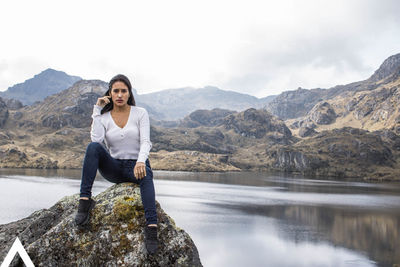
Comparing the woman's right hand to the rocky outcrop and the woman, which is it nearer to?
the woman

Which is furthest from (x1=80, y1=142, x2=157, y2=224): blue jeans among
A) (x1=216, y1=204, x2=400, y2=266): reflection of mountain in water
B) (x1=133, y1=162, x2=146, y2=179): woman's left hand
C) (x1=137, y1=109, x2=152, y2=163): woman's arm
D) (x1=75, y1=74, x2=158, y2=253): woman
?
(x1=216, y1=204, x2=400, y2=266): reflection of mountain in water

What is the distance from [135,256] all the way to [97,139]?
8.79ft

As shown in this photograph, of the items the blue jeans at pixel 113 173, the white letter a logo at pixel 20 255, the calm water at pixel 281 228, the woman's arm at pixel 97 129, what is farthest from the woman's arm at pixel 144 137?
the calm water at pixel 281 228

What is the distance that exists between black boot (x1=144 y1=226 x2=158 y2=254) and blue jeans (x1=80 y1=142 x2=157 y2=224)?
15 centimetres

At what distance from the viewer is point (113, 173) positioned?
729 cm

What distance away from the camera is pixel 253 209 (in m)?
68.4

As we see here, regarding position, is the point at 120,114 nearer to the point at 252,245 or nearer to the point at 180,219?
the point at 252,245

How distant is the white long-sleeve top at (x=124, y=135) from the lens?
7316 mm

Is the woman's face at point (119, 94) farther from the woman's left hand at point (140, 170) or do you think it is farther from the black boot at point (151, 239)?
the black boot at point (151, 239)

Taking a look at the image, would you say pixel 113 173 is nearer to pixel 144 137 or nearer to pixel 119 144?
pixel 119 144

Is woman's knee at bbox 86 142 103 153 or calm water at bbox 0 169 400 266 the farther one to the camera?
calm water at bbox 0 169 400 266

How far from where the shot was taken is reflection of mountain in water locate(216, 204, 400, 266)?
43094 mm

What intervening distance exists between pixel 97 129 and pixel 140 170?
1.57 metres

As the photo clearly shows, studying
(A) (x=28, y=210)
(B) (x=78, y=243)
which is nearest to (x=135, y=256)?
(B) (x=78, y=243)
